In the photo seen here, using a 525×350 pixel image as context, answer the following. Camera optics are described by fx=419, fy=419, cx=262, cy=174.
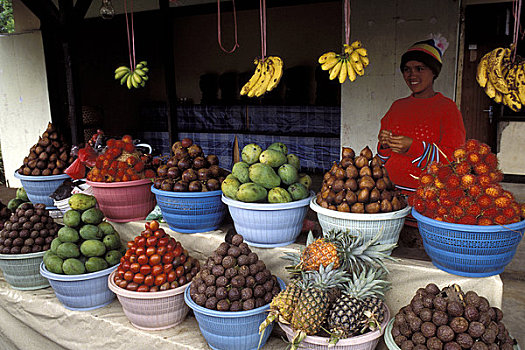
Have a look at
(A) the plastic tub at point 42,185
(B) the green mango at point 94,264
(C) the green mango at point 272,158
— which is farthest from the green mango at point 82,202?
(C) the green mango at point 272,158

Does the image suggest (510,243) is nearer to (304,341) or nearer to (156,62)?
(304,341)

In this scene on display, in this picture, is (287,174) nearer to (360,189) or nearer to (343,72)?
(360,189)

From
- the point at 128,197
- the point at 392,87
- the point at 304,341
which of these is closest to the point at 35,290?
the point at 128,197

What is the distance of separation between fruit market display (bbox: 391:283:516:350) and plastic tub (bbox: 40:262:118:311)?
1.78m

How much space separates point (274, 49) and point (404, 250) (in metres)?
6.90

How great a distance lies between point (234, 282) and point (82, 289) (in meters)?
1.11

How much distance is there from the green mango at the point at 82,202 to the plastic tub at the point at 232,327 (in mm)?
1136

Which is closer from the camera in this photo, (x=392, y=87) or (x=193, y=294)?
(x=193, y=294)

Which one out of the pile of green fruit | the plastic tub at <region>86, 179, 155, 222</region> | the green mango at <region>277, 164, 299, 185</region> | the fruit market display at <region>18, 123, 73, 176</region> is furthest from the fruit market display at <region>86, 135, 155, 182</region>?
Answer: the green mango at <region>277, 164, 299, 185</region>

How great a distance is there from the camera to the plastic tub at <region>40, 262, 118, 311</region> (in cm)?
255

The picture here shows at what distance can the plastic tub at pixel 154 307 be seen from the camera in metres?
2.30

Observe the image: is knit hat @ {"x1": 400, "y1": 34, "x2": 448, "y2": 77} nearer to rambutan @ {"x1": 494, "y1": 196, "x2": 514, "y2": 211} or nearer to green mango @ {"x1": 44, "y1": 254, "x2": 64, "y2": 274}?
rambutan @ {"x1": 494, "y1": 196, "x2": 514, "y2": 211}

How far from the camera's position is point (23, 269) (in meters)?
2.87

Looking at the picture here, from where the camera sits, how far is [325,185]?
6.99 feet
